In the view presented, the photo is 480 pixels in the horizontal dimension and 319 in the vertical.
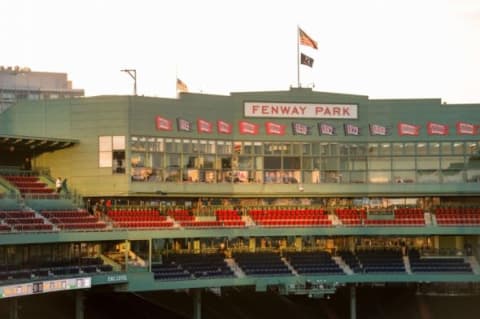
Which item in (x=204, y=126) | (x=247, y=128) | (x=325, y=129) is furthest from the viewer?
(x=325, y=129)

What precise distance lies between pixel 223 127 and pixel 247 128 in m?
1.79

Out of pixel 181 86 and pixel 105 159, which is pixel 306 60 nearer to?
pixel 181 86

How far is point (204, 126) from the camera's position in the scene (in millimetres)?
53406

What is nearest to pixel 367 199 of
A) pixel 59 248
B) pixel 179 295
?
pixel 179 295

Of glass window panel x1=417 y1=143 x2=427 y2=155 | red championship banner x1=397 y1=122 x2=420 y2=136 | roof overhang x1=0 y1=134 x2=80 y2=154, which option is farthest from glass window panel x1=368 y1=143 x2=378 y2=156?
roof overhang x1=0 y1=134 x2=80 y2=154

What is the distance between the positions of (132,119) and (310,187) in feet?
44.7

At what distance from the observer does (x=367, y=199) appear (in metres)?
56.9

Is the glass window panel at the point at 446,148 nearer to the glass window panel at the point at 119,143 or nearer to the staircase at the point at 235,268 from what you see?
the staircase at the point at 235,268

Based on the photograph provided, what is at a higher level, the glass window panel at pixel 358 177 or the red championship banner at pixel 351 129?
the red championship banner at pixel 351 129

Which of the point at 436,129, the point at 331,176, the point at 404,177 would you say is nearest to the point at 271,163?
the point at 331,176

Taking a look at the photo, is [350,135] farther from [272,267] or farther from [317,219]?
[272,267]

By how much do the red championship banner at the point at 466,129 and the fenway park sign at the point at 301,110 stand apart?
7.40 meters

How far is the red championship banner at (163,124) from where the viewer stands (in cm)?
5178

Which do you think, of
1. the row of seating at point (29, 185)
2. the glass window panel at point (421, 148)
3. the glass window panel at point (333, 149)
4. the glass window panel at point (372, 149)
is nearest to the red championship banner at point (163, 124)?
the row of seating at point (29, 185)
